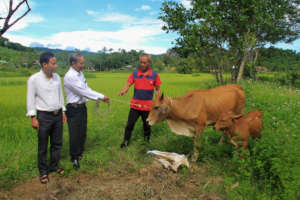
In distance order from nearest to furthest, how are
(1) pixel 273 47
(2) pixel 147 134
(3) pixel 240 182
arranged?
(3) pixel 240 182, (2) pixel 147 134, (1) pixel 273 47

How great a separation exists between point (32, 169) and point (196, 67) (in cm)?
1107

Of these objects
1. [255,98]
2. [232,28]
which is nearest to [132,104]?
[255,98]

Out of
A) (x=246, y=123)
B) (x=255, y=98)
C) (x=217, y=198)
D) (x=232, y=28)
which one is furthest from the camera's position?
(x=232, y=28)

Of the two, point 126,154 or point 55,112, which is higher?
point 55,112

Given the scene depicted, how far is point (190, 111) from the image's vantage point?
4.22 m

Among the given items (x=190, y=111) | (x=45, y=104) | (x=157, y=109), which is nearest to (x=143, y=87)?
(x=157, y=109)

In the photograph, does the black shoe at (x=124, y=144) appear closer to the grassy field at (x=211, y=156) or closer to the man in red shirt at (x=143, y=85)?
the grassy field at (x=211, y=156)

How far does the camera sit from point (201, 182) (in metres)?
3.50

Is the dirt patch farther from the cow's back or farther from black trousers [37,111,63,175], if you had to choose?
the cow's back

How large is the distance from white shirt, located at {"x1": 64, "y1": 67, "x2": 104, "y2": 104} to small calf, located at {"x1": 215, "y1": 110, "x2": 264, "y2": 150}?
7.29ft

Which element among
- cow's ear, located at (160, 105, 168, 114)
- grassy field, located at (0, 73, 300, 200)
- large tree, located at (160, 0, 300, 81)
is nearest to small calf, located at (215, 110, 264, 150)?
grassy field, located at (0, 73, 300, 200)

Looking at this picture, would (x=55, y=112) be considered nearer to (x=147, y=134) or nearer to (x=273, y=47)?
(x=147, y=134)

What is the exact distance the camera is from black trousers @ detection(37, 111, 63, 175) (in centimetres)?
353

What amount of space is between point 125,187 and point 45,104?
1.79m
